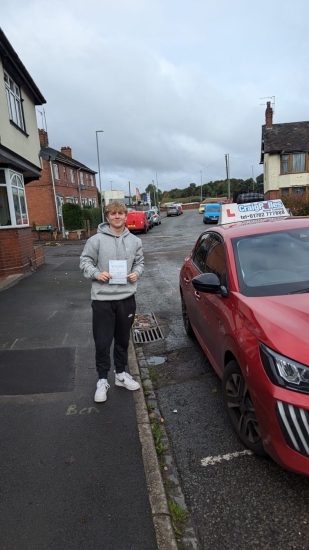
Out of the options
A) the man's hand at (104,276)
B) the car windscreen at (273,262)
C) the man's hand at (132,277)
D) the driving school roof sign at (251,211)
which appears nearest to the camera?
the car windscreen at (273,262)

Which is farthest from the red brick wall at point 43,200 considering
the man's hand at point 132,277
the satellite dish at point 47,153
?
the man's hand at point 132,277

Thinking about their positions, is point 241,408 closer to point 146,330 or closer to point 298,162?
point 146,330

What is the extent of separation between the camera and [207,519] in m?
2.21

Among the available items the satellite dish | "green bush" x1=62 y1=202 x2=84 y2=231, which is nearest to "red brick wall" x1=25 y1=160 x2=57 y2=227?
"green bush" x1=62 y1=202 x2=84 y2=231

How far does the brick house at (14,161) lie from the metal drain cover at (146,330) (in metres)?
5.56

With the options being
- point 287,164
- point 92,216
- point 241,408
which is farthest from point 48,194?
point 241,408

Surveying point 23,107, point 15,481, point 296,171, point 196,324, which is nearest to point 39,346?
point 196,324

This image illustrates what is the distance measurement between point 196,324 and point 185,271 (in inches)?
41.5

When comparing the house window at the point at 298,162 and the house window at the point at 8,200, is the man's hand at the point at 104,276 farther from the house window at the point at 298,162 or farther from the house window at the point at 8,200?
the house window at the point at 298,162

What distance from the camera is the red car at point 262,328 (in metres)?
2.10

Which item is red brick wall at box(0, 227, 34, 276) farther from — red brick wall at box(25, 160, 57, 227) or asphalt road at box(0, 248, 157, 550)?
red brick wall at box(25, 160, 57, 227)

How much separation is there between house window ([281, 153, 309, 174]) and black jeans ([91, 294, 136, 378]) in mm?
34219

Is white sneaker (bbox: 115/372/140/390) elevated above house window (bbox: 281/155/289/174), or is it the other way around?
house window (bbox: 281/155/289/174)

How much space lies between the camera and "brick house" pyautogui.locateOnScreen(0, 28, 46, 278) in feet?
31.6
